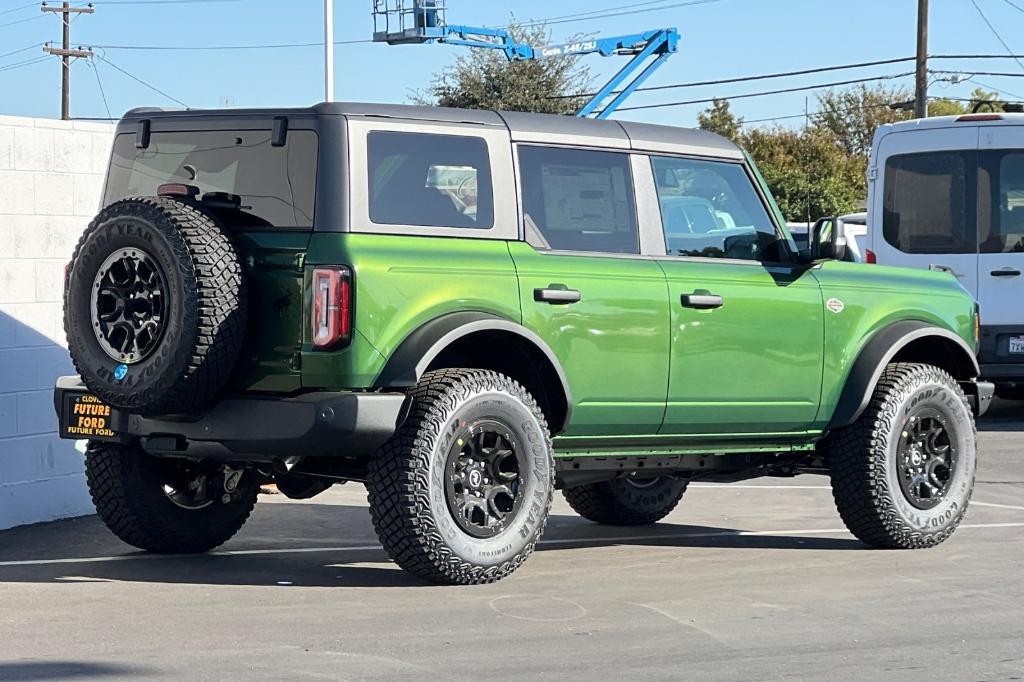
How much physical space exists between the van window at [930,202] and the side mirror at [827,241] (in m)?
7.58

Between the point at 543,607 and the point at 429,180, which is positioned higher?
the point at 429,180

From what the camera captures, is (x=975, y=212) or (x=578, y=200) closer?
(x=578, y=200)

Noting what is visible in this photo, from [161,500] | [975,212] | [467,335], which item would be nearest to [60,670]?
[467,335]

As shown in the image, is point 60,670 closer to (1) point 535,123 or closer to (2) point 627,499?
(1) point 535,123

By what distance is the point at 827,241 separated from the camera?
9.11 m

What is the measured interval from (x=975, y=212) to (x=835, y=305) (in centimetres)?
756

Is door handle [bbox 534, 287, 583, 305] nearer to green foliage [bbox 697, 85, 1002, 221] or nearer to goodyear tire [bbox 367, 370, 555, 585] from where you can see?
goodyear tire [bbox 367, 370, 555, 585]

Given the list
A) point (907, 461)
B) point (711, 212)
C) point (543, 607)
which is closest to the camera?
point (543, 607)

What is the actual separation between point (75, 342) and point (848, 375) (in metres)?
3.97

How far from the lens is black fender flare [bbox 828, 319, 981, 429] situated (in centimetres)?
926

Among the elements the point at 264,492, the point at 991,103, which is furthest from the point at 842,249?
the point at 991,103

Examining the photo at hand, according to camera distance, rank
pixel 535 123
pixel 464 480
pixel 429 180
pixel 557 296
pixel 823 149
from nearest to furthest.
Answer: pixel 464 480
pixel 429 180
pixel 557 296
pixel 535 123
pixel 823 149

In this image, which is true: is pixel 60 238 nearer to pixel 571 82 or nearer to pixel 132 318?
pixel 132 318

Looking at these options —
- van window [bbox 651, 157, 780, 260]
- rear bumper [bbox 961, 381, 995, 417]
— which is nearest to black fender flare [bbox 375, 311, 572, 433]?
van window [bbox 651, 157, 780, 260]
